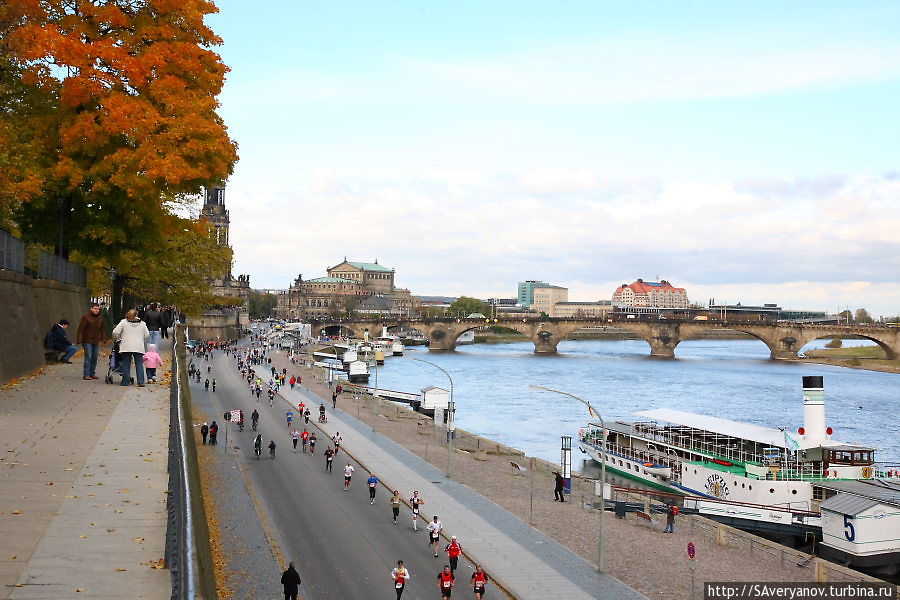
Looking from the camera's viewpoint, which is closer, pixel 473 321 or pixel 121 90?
pixel 121 90

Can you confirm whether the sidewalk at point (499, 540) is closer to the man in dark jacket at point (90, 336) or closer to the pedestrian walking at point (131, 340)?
the pedestrian walking at point (131, 340)

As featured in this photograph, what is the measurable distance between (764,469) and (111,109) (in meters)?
32.2

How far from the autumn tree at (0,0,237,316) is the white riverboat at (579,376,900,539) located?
89.0 feet

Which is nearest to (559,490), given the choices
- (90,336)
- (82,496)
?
(90,336)

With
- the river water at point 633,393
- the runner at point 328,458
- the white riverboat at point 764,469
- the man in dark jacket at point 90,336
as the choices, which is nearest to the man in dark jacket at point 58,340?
the man in dark jacket at point 90,336

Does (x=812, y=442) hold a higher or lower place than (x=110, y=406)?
lower

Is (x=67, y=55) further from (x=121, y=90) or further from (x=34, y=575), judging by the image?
(x=34, y=575)

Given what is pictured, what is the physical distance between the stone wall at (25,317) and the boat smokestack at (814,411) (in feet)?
110

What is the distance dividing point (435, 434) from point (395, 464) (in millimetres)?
17763

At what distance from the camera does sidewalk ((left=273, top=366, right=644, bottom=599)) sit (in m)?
22.9

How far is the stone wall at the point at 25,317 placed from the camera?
2003cm

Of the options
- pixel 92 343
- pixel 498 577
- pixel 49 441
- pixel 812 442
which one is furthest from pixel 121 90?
pixel 812 442

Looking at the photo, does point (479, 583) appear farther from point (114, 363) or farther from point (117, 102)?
point (117, 102)

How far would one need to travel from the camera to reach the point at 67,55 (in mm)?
24688
